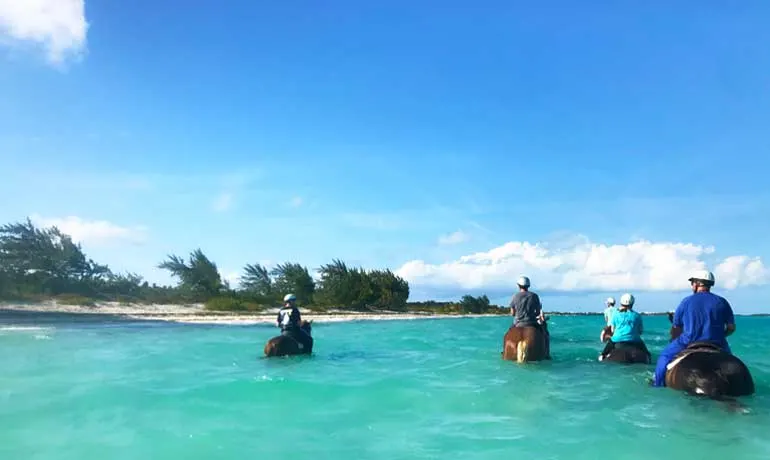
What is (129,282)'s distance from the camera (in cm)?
5172

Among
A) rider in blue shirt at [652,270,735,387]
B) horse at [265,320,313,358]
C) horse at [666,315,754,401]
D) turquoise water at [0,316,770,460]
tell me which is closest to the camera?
turquoise water at [0,316,770,460]

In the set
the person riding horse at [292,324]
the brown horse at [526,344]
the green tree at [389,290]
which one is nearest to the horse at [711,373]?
the brown horse at [526,344]

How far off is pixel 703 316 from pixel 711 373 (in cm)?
106

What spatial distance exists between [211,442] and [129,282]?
154ft

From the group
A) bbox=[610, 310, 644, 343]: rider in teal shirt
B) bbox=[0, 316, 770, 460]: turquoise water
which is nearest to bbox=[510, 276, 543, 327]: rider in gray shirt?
bbox=[0, 316, 770, 460]: turquoise water

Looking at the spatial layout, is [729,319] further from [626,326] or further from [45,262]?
[45,262]

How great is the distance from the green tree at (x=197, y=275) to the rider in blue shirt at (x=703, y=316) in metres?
47.6

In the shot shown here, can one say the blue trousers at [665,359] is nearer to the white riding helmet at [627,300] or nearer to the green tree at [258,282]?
the white riding helmet at [627,300]

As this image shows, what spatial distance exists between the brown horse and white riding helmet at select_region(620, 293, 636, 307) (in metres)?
2.33

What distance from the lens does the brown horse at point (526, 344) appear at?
1708 cm

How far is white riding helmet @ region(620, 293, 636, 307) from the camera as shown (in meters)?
16.4

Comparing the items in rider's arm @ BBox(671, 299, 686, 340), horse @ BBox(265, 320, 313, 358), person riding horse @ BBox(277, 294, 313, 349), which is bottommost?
horse @ BBox(265, 320, 313, 358)

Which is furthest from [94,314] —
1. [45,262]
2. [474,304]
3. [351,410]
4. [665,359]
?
[474,304]

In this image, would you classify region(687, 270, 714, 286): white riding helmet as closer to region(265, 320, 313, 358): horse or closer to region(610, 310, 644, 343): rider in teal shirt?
region(610, 310, 644, 343): rider in teal shirt
